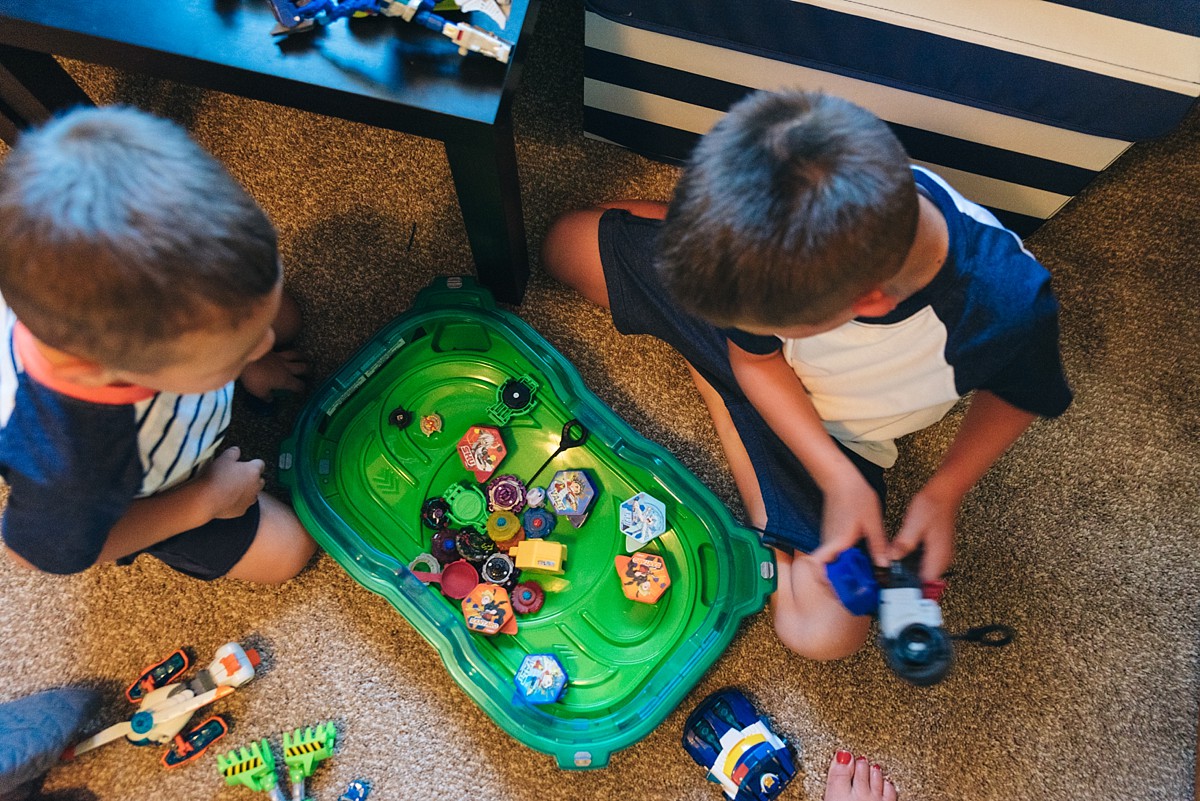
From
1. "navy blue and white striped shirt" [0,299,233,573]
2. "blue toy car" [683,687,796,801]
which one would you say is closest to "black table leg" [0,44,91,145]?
"navy blue and white striped shirt" [0,299,233,573]

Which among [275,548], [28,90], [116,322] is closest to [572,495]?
[275,548]

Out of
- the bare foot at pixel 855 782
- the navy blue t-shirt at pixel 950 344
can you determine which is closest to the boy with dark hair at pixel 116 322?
the navy blue t-shirt at pixel 950 344

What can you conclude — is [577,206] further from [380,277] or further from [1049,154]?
[1049,154]

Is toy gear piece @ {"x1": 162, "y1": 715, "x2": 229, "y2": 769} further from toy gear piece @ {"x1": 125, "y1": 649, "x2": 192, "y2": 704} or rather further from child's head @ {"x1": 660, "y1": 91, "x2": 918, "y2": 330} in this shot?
child's head @ {"x1": 660, "y1": 91, "x2": 918, "y2": 330}

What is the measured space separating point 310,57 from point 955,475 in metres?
0.73

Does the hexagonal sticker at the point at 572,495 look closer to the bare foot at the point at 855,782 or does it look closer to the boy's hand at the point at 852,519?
the boy's hand at the point at 852,519

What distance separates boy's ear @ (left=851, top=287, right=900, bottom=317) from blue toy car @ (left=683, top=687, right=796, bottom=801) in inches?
19.1

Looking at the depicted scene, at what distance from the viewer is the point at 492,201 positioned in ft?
2.72

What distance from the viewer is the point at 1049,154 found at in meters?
0.88

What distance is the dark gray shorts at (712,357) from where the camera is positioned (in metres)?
0.89

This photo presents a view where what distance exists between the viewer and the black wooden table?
2.32 ft

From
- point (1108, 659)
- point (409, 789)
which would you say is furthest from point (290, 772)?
point (1108, 659)

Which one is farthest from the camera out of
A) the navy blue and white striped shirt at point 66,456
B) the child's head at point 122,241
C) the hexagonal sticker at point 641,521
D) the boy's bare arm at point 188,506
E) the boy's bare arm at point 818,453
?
the hexagonal sticker at point 641,521

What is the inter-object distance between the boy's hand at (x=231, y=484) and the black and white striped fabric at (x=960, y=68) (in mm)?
572
